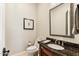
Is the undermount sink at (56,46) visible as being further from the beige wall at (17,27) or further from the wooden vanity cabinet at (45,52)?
the beige wall at (17,27)

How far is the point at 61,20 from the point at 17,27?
491mm

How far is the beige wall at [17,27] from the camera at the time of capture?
1.32 m

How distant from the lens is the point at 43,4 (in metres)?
1.34

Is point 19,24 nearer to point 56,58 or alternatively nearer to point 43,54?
point 43,54

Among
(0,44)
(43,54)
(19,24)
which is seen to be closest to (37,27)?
(19,24)

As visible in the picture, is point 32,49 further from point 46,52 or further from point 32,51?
point 46,52

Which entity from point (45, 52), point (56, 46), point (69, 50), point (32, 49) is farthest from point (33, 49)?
point (69, 50)

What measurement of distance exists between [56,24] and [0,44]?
0.66 m

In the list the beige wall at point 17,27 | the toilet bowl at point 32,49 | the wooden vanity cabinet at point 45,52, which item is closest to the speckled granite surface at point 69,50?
the wooden vanity cabinet at point 45,52

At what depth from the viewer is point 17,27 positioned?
4.42 feet

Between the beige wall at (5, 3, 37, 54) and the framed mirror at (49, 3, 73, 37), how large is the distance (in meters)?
0.20

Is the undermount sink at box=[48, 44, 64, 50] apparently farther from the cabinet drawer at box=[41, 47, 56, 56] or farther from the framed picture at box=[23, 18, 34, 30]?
the framed picture at box=[23, 18, 34, 30]

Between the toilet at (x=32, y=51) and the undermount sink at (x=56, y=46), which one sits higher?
the undermount sink at (x=56, y=46)

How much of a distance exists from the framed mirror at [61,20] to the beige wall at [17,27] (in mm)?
200
